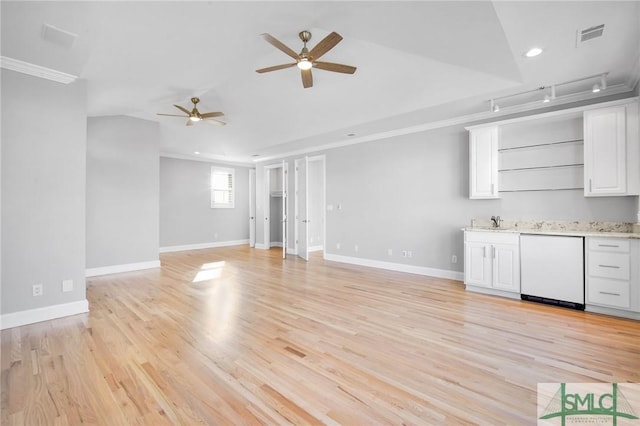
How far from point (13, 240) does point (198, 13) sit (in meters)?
3.07

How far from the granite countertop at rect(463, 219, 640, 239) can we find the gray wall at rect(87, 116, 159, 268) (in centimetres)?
621

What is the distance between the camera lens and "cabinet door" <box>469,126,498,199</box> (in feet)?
14.2

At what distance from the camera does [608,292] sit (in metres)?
3.28

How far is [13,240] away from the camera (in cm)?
300

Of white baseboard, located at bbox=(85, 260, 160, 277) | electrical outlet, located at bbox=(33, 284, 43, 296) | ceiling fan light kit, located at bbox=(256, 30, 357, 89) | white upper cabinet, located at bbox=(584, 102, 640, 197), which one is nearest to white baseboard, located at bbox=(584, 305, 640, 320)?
white upper cabinet, located at bbox=(584, 102, 640, 197)

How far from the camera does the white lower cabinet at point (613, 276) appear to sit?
10.4ft

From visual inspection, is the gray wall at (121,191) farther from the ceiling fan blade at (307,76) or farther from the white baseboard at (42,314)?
the ceiling fan blade at (307,76)


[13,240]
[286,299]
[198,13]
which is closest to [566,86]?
[198,13]

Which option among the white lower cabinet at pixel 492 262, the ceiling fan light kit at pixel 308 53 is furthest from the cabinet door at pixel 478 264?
the ceiling fan light kit at pixel 308 53

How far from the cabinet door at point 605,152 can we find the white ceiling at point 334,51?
1.39ft

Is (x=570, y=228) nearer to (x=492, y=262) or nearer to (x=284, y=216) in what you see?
(x=492, y=262)

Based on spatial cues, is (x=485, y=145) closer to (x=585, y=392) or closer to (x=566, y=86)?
(x=566, y=86)

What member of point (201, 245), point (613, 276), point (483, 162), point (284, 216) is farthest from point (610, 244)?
point (201, 245)

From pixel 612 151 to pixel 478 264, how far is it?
6.89 feet
